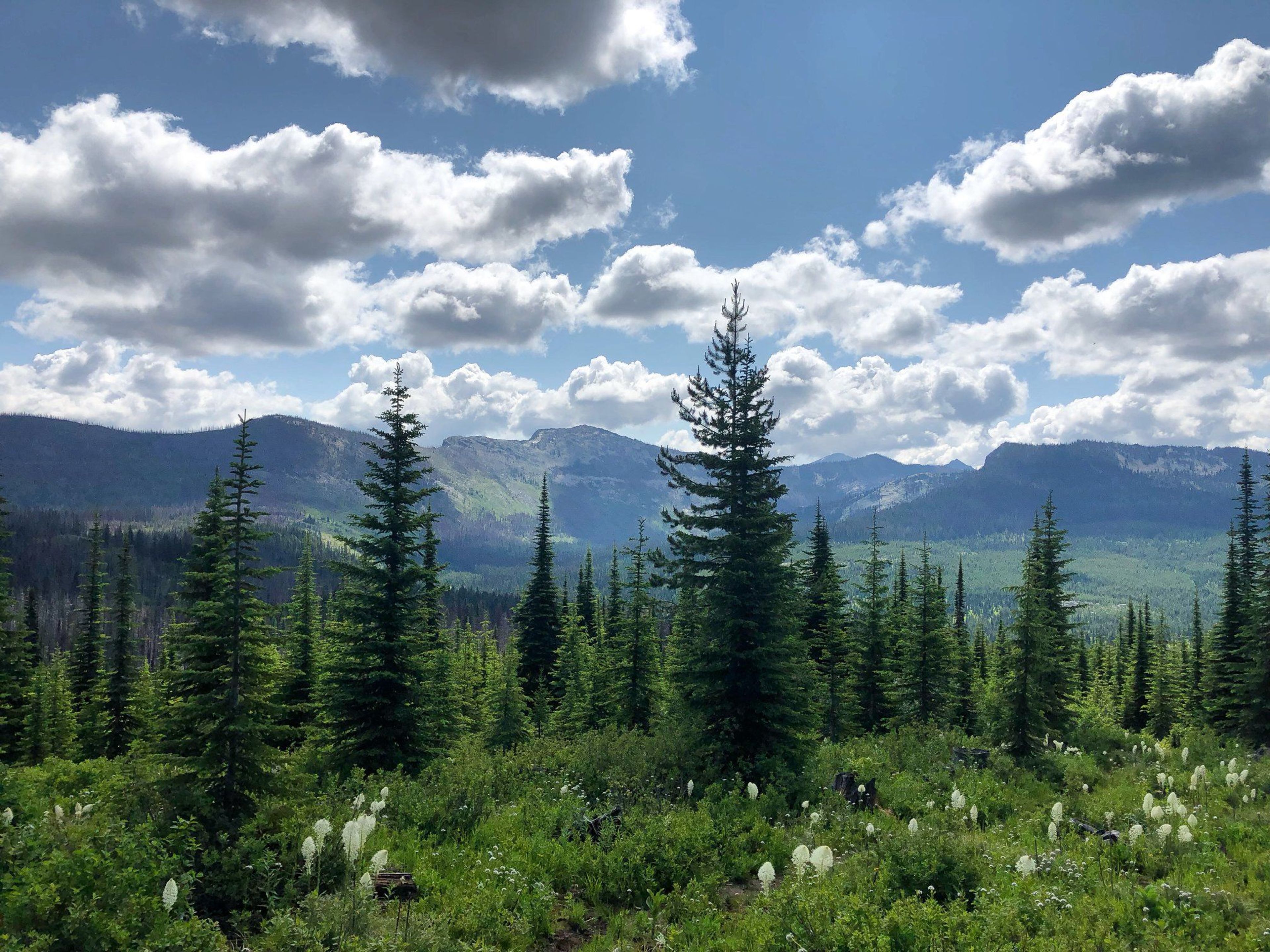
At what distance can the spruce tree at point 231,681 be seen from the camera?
10086 millimetres

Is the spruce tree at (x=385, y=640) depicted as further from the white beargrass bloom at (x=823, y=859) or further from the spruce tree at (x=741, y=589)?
the white beargrass bloom at (x=823, y=859)

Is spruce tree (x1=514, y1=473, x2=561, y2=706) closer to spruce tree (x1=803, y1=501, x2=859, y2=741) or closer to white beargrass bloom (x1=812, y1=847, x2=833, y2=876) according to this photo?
spruce tree (x1=803, y1=501, x2=859, y2=741)

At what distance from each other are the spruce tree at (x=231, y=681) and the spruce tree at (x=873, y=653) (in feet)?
92.4

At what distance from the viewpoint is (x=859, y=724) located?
106ft

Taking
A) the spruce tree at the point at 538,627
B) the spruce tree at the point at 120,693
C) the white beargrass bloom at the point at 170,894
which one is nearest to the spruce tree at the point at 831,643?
the spruce tree at the point at 538,627

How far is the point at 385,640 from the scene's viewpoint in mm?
17266

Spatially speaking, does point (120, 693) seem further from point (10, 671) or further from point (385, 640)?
point (385, 640)

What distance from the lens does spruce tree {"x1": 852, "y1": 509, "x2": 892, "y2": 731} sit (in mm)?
32688

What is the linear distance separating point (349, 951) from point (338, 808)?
5.16 m

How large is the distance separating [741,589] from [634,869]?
8.69 meters

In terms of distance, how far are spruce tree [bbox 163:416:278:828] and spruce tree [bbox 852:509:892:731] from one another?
28154mm

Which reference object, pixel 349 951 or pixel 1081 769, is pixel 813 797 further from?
pixel 349 951

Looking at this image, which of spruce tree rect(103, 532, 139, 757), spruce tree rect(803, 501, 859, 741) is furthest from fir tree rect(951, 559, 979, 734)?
spruce tree rect(103, 532, 139, 757)

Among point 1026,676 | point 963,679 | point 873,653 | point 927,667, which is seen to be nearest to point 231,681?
point 1026,676
